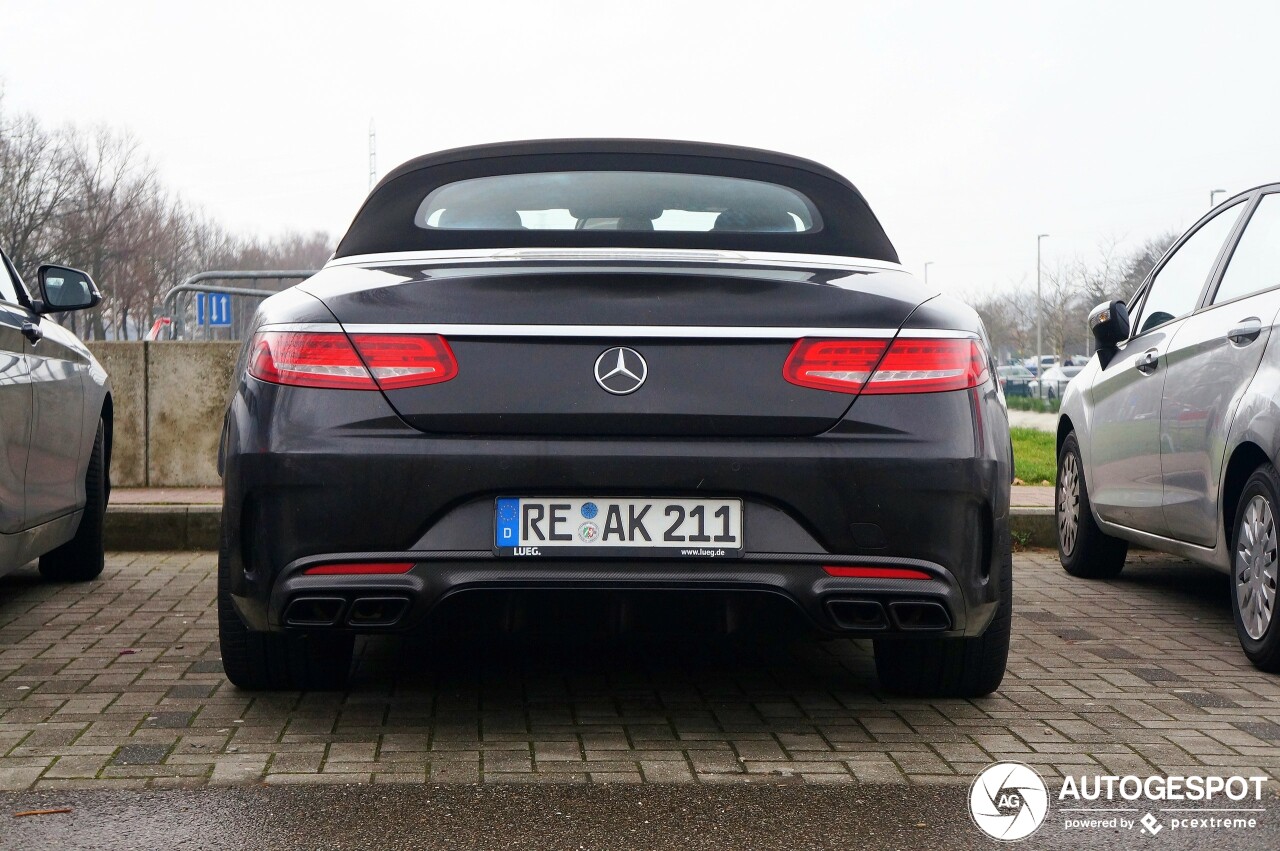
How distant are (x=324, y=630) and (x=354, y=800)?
53cm

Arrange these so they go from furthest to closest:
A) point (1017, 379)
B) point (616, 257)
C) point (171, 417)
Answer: point (1017, 379) < point (171, 417) < point (616, 257)

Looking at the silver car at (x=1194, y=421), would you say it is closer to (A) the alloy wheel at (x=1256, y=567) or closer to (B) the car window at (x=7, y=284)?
(A) the alloy wheel at (x=1256, y=567)

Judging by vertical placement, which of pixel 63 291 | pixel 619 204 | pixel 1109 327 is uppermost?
pixel 619 204

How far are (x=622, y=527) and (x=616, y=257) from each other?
29.6 inches

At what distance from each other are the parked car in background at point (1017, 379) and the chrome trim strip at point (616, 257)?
80.9ft

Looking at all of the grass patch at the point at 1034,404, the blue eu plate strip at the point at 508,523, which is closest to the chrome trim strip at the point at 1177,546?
the blue eu plate strip at the point at 508,523

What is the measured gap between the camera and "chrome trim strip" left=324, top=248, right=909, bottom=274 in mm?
3975

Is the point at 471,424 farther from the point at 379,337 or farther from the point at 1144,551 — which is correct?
the point at 1144,551

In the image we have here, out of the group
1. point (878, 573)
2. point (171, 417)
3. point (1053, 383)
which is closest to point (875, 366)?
point (878, 573)

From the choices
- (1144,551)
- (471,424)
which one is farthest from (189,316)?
(471,424)

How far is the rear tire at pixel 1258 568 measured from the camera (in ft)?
16.1

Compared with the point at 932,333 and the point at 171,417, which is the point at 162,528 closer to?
the point at 171,417

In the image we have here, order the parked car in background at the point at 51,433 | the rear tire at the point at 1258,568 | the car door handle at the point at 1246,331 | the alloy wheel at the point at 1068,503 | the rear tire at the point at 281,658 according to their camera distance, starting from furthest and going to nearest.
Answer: the alloy wheel at the point at 1068,503 < the parked car in background at the point at 51,433 < the car door handle at the point at 1246,331 < the rear tire at the point at 1258,568 < the rear tire at the point at 281,658

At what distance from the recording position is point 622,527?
12.0 ft
